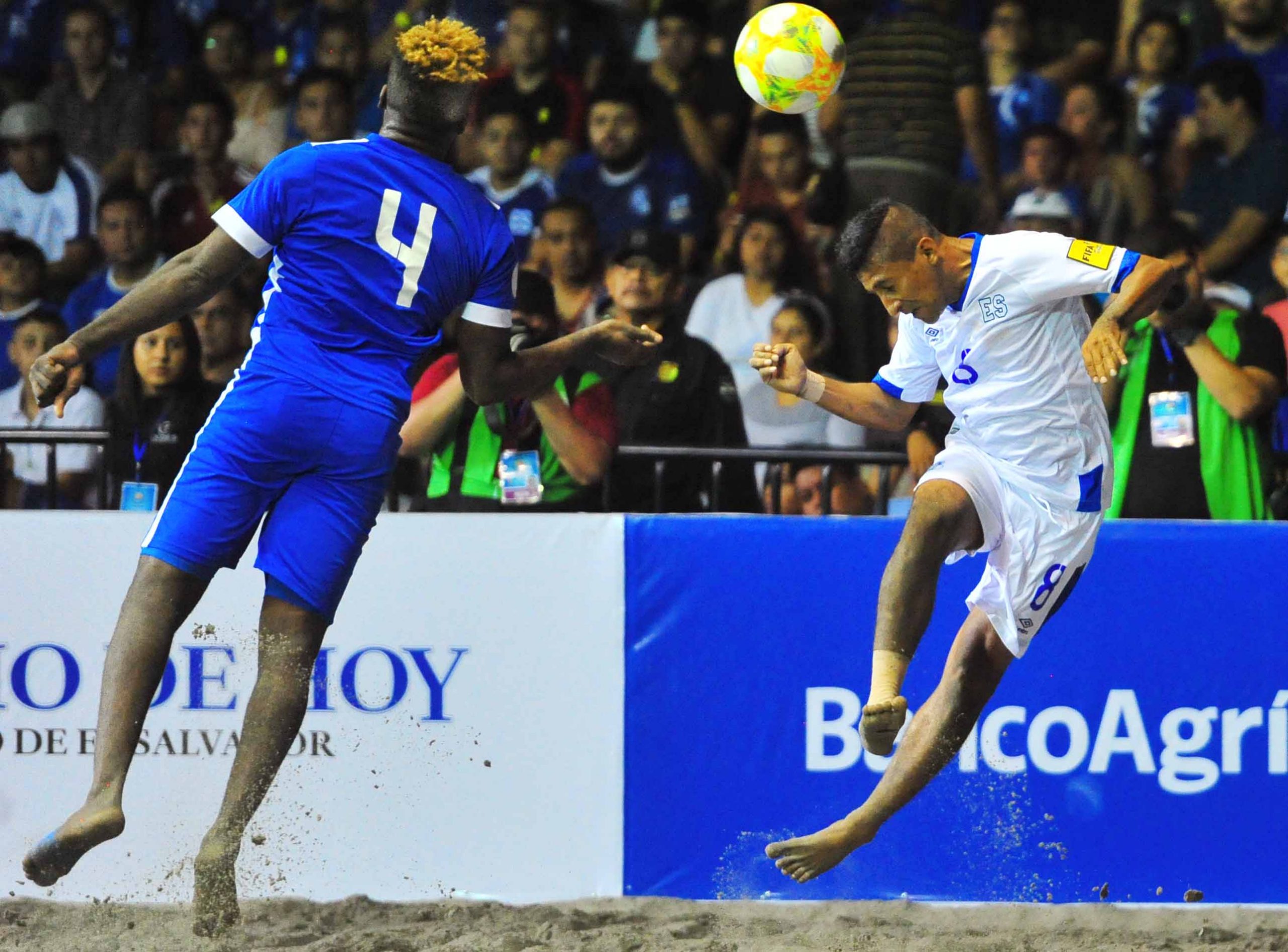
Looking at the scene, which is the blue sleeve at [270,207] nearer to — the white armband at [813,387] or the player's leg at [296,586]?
the player's leg at [296,586]

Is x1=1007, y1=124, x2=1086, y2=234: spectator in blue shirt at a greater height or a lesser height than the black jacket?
greater

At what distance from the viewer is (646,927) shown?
5.76m

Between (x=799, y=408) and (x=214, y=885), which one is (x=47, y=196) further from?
(x=214, y=885)

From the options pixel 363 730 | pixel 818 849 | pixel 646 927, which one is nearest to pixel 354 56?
pixel 363 730

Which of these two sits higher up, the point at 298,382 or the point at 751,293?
the point at 751,293

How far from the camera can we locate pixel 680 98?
9211 mm

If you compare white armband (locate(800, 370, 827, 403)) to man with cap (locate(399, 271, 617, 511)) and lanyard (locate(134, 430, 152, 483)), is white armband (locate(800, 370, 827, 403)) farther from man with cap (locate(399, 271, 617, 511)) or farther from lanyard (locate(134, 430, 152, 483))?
lanyard (locate(134, 430, 152, 483))

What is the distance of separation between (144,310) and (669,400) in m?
2.83

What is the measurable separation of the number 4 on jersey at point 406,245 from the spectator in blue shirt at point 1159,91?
16.2ft

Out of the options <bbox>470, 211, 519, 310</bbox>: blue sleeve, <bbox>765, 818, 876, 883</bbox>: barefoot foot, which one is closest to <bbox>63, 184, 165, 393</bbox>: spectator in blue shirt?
<bbox>470, 211, 519, 310</bbox>: blue sleeve

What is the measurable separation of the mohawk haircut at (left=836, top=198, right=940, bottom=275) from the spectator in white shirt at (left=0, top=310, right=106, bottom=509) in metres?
3.36

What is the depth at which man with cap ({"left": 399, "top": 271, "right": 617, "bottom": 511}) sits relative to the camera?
6.57 m

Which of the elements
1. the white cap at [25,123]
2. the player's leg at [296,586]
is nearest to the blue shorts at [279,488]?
the player's leg at [296,586]

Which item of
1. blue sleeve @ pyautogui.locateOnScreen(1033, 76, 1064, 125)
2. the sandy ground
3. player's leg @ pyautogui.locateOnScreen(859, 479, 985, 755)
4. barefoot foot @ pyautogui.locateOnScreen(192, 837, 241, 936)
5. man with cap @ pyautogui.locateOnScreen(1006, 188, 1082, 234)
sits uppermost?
blue sleeve @ pyautogui.locateOnScreen(1033, 76, 1064, 125)
